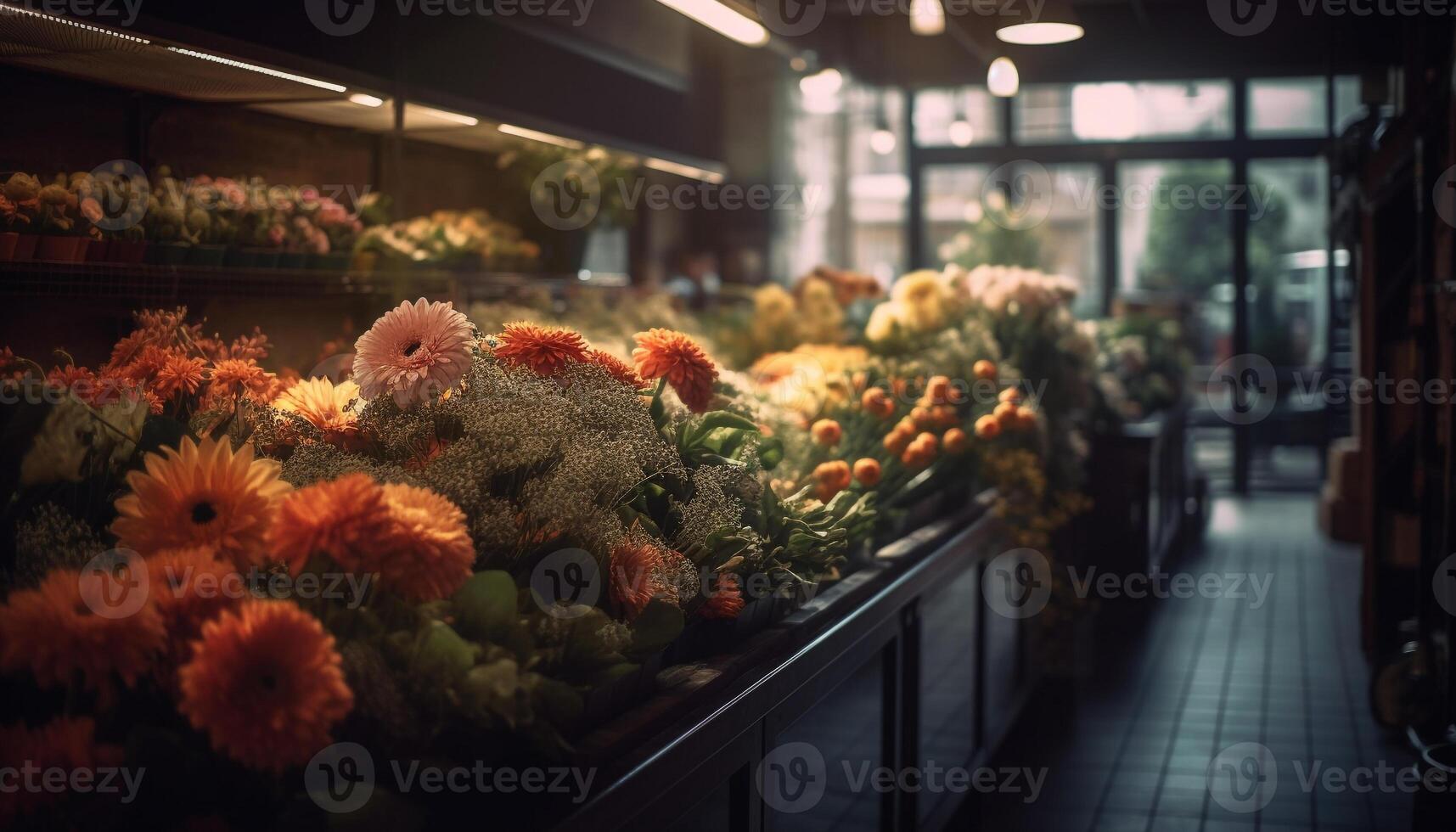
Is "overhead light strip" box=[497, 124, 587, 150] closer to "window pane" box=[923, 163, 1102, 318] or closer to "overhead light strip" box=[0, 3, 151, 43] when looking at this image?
"overhead light strip" box=[0, 3, 151, 43]

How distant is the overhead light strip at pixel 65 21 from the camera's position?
221 centimetres

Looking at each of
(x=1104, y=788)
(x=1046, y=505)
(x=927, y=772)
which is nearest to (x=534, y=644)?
(x=927, y=772)

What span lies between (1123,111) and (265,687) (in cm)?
1028

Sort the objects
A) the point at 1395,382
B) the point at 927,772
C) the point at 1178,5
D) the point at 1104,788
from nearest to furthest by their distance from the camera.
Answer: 1. the point at 927,772
2. the point at 1104,788
3. the point at 1395,382
4. the point at 1178,5

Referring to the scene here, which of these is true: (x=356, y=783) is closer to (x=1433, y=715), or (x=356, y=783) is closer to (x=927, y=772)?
(x=927, y=772)

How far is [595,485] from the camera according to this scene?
1.77 metres

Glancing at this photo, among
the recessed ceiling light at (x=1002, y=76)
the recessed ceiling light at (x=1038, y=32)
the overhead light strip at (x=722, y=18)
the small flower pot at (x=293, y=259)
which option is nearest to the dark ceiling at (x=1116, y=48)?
the recessed ceiling light at (x=1002, y=76)

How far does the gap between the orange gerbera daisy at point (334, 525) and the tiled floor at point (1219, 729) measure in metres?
2.68

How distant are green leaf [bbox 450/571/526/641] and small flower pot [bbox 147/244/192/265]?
1.56 m

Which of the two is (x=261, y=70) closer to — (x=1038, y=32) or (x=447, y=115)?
(x=447, y=115)

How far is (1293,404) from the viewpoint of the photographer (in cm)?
1023

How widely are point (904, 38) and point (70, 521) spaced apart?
987 centimetres

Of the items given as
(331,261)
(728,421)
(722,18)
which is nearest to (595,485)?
(728,421)

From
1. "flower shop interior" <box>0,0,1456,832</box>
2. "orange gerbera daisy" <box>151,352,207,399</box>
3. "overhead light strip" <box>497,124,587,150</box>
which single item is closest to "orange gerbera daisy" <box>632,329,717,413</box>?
"flower shop interior" <box>0,0,1456,832</box>
